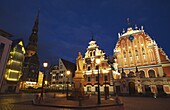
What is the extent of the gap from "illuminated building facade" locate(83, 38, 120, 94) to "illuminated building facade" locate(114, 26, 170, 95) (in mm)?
2914

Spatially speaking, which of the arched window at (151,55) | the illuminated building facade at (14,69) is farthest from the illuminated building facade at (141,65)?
the illuminated building facade at (14,69)

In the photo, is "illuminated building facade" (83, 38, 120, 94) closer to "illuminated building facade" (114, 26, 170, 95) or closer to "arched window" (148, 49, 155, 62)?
"illuminated building facade" (114, 26, 170, 95)

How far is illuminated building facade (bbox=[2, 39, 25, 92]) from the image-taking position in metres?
34.2

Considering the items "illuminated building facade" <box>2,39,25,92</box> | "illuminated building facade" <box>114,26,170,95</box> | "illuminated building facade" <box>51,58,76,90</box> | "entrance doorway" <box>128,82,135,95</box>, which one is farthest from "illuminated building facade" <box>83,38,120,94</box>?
"illuminated building facade" <box>2,39,25,92</box>

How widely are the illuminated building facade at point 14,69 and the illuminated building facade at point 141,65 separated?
33.8 meters

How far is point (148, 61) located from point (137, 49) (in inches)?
191

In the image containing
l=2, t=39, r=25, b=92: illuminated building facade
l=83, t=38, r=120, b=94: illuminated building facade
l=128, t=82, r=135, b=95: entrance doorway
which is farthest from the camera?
l=2, t=39, r=25, b=92: illuminated building facade

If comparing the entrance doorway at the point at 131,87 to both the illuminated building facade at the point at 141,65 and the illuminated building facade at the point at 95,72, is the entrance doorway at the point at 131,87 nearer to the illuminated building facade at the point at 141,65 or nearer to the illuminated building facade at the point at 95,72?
the illuminated building facade at the point at 141,65

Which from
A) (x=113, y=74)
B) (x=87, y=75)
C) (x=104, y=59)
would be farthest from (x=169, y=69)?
(x=87, y=75)

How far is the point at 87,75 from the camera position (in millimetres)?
36406

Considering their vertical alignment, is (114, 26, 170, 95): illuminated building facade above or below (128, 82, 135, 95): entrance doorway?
above

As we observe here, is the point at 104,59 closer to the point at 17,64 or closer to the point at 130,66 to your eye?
the point at 130,66

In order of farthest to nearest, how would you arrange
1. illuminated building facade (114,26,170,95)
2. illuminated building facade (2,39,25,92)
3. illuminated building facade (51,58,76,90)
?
illuminated building facade (51,58,76,90)
illuminated building facade (2,39,25,92)
illuminated building facade (114,26,170,95)

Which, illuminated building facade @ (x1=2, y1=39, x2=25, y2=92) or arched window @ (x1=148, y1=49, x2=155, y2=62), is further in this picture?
illuminated building facade @ (x1=2, y1=39, x2=25, y2=92)
